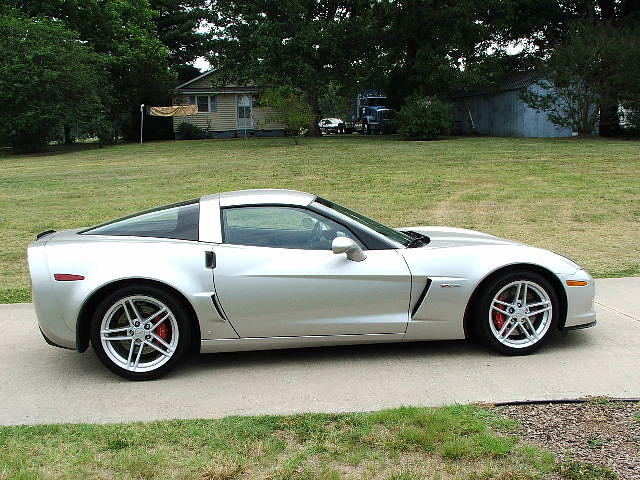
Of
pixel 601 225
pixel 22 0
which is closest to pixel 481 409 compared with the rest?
pixel 601 225

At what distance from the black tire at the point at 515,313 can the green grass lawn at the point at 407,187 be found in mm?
2921

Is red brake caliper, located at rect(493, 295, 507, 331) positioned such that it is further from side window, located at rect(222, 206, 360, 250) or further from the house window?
the house window

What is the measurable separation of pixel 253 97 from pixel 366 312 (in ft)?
144

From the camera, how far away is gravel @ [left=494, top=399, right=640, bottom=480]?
3275 mm

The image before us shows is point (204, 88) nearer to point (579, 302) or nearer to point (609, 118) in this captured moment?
point (609, 118)

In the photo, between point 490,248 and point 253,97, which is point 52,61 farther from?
point 490,248

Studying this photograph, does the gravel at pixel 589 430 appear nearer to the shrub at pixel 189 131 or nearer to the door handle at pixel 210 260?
the door handle at pixel 210 260

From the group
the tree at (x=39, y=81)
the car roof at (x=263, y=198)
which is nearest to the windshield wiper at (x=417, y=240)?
the car roof at (x=263, y=198)

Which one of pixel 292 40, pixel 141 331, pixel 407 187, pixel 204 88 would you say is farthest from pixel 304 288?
pixel 204 88

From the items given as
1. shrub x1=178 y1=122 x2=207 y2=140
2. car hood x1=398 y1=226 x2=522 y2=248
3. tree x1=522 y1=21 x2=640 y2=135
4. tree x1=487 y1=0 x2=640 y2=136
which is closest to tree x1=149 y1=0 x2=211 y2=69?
shrub x1=178 y1=122 x2=207 y2=140

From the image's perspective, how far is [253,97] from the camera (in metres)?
47.1

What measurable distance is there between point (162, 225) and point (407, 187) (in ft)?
35.3

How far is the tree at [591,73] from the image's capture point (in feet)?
90.1

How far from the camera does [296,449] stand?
Result: 11.2 feet
